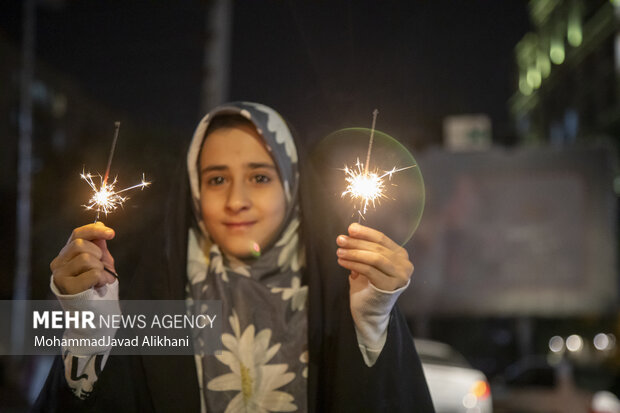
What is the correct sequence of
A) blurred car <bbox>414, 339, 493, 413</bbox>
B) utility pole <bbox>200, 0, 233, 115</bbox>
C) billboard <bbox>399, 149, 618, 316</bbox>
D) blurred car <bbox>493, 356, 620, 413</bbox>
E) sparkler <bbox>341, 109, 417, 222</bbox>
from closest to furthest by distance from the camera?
sparkler <bbox>341, 109, 417, 222</bbox>, utility pole <bbox>200, 0, 233, 115</bbox>, blurred car <bbox>414, 339, 493, 413</bbox>, blurred car <bbox>493, 356, 620, 413</bbox>, billboard <bbox>399, 149, 618, 316</bbox>

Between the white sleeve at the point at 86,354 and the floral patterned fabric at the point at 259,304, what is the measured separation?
0.93ft

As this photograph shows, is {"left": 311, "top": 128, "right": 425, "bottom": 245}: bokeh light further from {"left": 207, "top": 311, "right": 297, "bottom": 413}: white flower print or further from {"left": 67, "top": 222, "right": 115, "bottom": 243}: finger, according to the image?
{"left": 67, "top": 222, "right": 115, "bottom": 243}: finger

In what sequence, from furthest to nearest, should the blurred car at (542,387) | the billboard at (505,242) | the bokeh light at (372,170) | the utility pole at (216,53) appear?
the billboard at (505,242)
the blurred car at (542,387)
the utility pole at (216,53)
the bokeh light at (372,170)

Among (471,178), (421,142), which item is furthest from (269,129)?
(421,142)

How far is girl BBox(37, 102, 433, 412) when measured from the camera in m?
1.55

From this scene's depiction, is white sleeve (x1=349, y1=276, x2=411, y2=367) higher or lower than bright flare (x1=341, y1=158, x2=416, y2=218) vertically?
lower

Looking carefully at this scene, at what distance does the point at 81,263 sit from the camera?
146cm

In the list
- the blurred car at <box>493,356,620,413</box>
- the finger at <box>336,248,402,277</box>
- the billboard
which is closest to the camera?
the finger at <box>336,248,402,277</box>

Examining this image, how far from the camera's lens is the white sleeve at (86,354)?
4.99ft

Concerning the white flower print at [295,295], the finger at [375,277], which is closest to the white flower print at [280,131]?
the white flower print at [295,295]

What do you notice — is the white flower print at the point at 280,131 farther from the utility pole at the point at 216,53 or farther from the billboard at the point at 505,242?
the billboard at the point at 505,242

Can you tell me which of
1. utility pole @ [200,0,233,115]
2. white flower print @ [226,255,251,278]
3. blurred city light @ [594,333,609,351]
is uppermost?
utility pole @ [200,0,233,115]

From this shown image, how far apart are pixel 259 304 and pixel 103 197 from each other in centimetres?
52

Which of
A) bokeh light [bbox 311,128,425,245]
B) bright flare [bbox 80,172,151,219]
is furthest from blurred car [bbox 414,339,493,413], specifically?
bright flare [bbox 80,172,151,219]
